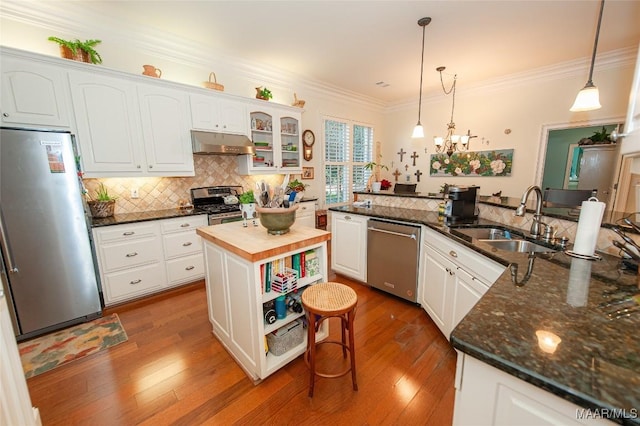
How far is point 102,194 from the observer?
107 inches

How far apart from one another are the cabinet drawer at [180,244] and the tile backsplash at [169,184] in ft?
2.04

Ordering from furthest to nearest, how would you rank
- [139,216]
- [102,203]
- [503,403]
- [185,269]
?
1. [185,269]
2. [139,216]
3. [102,203]
4. [503,403]

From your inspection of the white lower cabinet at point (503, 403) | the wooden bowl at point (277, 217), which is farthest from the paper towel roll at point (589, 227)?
the wooden bowl at point (277, 217)

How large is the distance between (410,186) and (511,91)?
228 centimetres

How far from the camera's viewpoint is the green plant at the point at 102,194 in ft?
8.84

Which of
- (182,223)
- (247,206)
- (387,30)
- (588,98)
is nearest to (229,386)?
(247,206)

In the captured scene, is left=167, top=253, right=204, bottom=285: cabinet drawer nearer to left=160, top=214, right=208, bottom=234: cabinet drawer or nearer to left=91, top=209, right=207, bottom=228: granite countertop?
left=160, top=214, right=208, bottom=234: cabinet drawer

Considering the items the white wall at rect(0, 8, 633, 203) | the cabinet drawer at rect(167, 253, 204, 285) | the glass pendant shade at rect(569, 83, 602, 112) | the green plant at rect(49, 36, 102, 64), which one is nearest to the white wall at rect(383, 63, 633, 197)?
the white wall at rect(0, 8, 633, 203)

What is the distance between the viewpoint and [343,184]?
213 inches

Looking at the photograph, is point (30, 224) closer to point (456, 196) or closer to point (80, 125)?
point (80, 125)

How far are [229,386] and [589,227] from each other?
7.60ft

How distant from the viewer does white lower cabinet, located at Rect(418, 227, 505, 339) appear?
Answer: 1547 millimetres

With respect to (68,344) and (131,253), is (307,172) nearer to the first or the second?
(131,253)

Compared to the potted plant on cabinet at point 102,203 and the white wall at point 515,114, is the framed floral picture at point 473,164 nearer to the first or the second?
the white wall at point 515,114
